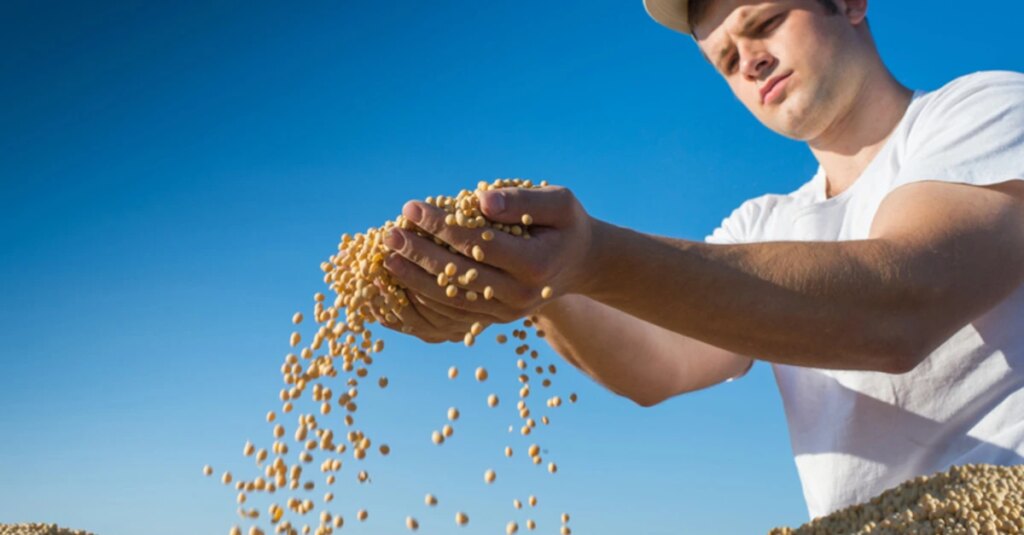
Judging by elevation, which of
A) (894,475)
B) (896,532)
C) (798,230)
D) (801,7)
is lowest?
(896,532)

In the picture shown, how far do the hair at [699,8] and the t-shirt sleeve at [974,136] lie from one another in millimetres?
377

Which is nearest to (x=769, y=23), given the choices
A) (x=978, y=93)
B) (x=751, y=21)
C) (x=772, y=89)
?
(x=751, y=21)

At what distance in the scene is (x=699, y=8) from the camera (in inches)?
98.7

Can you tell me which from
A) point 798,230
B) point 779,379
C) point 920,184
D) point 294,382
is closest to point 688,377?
point 779,379

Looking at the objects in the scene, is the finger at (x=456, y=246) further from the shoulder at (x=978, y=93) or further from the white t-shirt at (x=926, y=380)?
the shoulder at (x=978, y=93)

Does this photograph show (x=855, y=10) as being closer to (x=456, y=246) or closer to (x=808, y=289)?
(x=808, y=289)

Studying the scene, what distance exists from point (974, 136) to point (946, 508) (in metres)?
0.79

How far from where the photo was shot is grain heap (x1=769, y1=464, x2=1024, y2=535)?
1.63m

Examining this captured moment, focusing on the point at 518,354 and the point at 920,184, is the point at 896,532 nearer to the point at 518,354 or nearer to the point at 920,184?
the point at 920,184

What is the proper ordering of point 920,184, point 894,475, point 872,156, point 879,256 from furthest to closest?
point 872,156 < point 894,475 < point 920,184 < point 879,256

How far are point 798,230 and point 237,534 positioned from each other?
1659 millimetres

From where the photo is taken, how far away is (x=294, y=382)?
6.15ft

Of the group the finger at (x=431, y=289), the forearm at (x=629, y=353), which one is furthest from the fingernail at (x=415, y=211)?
the forearm at (x=629, y=353)

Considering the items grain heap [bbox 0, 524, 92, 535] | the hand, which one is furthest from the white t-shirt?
grain heap [bbox 0, 524, 92, 535]
